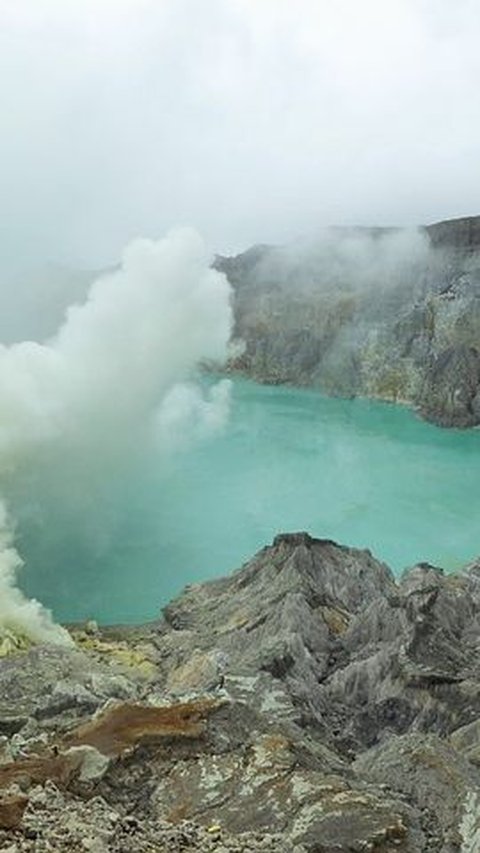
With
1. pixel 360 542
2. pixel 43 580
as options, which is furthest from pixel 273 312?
pixel 43 580

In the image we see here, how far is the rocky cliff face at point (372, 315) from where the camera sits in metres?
132

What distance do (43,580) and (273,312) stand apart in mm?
112975

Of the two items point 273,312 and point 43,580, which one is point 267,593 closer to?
point 43,580

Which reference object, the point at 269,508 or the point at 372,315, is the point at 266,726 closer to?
the point at 269,508

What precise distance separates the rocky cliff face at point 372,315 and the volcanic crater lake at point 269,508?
327 inches

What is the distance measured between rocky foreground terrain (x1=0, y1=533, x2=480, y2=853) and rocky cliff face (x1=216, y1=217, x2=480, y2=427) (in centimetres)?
8993

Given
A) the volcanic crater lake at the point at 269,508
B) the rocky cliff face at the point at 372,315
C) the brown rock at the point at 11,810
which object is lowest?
the brown rock at the point at 11,810

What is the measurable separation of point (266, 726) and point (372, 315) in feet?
436

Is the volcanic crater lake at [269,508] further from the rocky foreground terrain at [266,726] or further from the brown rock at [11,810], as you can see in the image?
the brown rock at [11,810]

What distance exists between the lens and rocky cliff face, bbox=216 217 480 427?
131875 mm

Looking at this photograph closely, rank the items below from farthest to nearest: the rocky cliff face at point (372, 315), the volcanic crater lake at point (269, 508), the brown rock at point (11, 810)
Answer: the rocky cliff face at point (372, 315)
the volcanic crater lake at point (269, 508)
the brown rock at point (11, 810)

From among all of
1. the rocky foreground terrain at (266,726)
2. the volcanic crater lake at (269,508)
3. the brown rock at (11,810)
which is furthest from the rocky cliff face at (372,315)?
the brown rock at (11,810)

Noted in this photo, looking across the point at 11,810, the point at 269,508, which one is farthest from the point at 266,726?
the point at 269,508

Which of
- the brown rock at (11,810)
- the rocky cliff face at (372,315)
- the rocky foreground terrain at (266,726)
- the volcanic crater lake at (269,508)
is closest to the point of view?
the brown rock at (11,810)
